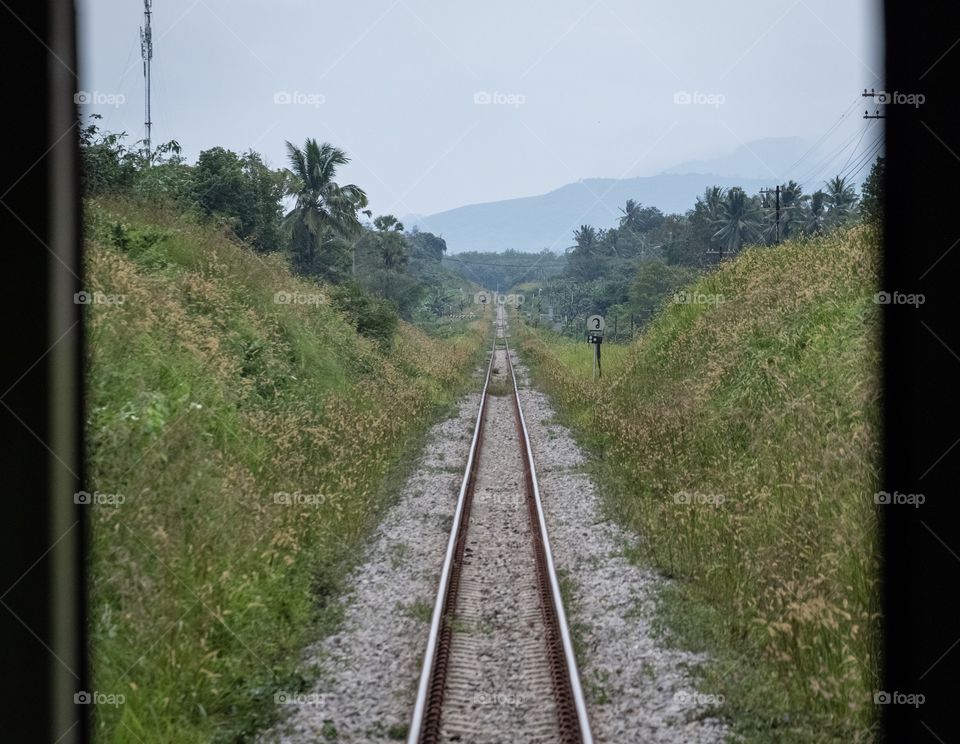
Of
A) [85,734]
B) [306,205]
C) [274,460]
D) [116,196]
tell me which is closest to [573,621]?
[85,734]

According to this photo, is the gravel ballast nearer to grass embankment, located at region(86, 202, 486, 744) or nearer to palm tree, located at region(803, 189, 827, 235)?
grass embankment, located at region(86, 202, 486, 744)

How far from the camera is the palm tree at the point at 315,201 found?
3030 centimetres

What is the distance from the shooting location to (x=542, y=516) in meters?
8.78

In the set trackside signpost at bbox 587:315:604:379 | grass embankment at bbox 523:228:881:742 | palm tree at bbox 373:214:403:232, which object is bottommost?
grass embankment at bbox 523:228:881:742

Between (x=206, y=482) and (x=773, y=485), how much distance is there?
555 centimetres

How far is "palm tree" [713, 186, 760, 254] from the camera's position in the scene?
6544 centimetres

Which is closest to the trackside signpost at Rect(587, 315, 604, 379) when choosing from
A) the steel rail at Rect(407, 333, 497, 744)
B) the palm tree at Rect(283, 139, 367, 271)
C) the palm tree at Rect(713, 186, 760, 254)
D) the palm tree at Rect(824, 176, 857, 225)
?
the steel rail at Rect(407, 333, 497, 744)

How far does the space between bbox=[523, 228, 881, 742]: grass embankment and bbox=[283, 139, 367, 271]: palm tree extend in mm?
18603

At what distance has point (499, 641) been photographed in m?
5.79

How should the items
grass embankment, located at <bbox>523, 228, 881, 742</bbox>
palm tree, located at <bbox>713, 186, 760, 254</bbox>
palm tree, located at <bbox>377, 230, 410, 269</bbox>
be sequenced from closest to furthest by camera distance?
grass embankment, located at <bbox>523, 228, 881, 742</bbox> → palm tree, located at <bbox>377, 230, 410, 269</bbox> → palm tree, located at <bbox>713, 186, 760, 254</bbox>

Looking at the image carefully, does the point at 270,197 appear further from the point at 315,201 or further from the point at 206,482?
the point at 206,482

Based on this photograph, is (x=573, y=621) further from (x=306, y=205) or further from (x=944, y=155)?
(x=306, y=205)

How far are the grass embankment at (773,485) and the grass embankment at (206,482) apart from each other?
3.18m

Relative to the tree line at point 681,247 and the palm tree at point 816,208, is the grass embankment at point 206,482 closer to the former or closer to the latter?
the tree line at point 681,247
